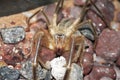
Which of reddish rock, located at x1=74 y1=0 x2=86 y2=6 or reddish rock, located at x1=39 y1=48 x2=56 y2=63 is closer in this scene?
reddish rock, located at x1=39 y1=48 x2=56 y2=63

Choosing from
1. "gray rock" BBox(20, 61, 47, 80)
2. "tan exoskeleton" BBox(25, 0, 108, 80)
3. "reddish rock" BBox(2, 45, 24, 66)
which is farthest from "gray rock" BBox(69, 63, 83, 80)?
"reddish rock" BBox(2, 45, 24, 66)

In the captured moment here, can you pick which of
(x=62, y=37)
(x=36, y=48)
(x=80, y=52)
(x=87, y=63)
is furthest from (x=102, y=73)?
(x=36, y=48)

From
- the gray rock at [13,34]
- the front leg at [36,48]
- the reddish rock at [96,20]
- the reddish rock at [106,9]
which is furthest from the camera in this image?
the reddish rock at [106,9]

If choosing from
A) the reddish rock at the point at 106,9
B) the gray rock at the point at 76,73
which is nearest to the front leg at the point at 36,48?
the gray rock at the point at 76,73

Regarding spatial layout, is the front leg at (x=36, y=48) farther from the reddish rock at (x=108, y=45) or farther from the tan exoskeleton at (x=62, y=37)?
the reddish rock at (x=108, y=45)

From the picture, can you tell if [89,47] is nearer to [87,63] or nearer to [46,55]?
[87,63]

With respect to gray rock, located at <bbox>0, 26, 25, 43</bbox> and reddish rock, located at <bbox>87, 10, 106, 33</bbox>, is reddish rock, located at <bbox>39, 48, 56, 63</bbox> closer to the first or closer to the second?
gray rock, located at <bbox>0, 26, 25, 43</bbox>

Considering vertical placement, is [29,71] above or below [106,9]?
below
